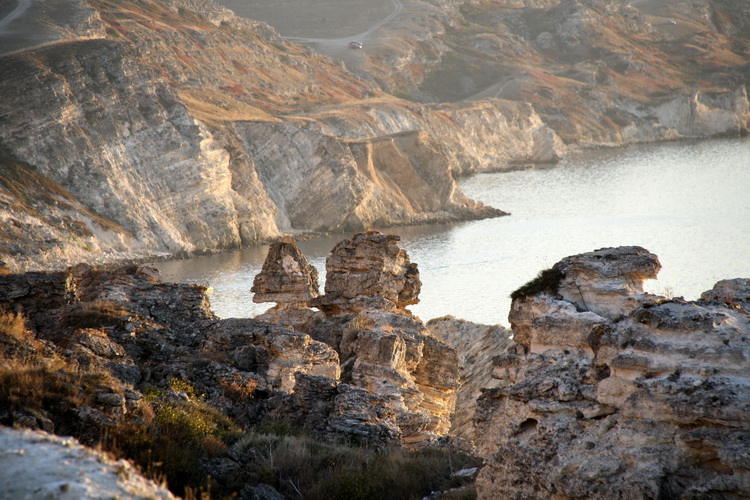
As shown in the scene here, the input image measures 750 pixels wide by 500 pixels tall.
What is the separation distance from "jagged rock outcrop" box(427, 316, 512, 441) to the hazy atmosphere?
0.16m

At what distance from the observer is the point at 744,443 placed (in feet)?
28.9

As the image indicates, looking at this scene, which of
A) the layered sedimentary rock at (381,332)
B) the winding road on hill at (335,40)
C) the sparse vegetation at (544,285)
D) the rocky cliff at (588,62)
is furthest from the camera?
the winding road on hill at (335,40)

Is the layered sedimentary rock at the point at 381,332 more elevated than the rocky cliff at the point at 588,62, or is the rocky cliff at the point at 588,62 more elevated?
the rocky cliff at the point at 588,62

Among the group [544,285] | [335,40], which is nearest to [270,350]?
[544,285]

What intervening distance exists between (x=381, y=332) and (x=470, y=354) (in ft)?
37.9

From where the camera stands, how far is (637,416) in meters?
9.77

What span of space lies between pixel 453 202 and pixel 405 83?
6895 cm

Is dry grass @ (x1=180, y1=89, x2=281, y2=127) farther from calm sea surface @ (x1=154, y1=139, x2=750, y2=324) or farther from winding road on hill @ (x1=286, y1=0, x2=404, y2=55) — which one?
winding road on hill @ (x1=286, y1=0, x2=404, y2=55)

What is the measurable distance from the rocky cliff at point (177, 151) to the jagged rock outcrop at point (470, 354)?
29.4m

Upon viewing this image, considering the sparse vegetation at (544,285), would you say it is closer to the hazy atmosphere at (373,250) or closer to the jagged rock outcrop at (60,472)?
the hazy atmosphere at (373,250)

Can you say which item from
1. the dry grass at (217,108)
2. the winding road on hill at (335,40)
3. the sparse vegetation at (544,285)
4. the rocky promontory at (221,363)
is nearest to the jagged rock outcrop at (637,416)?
the sparse vegetation at (544,285)

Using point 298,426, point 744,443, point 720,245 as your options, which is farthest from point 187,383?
point 720,245

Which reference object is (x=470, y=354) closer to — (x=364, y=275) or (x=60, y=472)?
(x=364, y=275)

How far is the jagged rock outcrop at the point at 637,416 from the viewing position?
9.11m
